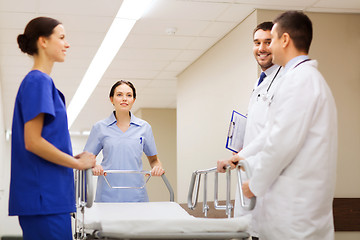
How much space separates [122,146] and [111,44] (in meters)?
3.31

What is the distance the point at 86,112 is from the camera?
12.4 meters

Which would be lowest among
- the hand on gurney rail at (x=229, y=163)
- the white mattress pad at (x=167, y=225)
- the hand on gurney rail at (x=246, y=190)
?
the white mattress pad at (x=167, y=225)

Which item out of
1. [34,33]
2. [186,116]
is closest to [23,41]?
[34,33]

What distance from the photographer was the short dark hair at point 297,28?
2383 mm

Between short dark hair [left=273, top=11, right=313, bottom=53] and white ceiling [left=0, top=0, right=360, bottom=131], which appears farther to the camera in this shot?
white ceiling [left=0, top=0, right=360, bottom=131]

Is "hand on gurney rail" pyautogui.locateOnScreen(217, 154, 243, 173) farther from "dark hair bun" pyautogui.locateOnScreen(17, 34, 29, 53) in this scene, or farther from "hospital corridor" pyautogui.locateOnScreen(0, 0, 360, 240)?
"dark hair bun" pyautogui.locateOnScreen(17, 34, 29, 53)

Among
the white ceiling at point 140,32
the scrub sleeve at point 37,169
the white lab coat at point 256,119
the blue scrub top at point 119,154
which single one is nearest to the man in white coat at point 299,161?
the white lab coat at point 256,119

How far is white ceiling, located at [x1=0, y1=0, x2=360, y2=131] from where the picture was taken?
17.3ft

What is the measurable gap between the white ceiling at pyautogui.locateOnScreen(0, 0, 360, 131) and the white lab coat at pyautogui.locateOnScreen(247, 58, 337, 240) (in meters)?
3.15

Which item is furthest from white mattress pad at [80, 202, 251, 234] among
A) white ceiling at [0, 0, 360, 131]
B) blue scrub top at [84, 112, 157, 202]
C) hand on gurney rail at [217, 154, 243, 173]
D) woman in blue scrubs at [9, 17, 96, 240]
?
white ceiling at [0, 0, 360, 131]

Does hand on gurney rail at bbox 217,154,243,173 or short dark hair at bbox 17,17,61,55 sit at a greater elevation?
short dark hair at bbox 17,17,61,55

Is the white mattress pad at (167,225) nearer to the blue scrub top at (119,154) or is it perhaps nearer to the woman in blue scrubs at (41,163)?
the woman in blue scrubs at (41,163)

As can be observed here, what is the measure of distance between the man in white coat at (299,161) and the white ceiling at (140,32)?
3140 mm

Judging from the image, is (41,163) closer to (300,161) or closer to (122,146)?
(300,161)
